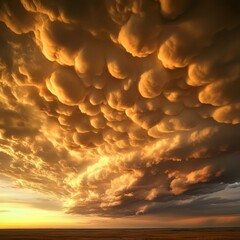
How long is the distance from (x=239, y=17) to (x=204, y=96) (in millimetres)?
6031

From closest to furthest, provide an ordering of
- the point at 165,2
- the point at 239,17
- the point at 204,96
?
1. the point at 165,2
2. the point at 239,17
3. the point at 204,96

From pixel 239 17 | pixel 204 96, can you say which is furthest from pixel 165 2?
pixel 204 96

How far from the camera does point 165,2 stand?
9477 mm

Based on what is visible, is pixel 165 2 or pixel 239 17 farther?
pixel 239 17

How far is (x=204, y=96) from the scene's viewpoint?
1531 centimetres

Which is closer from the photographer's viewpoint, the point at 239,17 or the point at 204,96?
the point at 239,17

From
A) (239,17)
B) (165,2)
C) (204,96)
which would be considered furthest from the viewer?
(204,96)

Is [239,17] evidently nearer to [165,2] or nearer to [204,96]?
[165,2]

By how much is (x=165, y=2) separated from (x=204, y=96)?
7.99 meters

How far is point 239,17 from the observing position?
10.3 meters

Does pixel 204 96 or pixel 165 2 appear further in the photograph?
pixel 204 96
